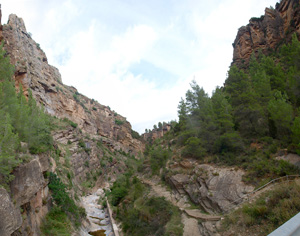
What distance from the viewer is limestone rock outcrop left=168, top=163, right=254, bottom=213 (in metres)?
13.3

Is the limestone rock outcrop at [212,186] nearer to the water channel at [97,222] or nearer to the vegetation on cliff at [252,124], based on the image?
the vegetation on cliff at [252,124]

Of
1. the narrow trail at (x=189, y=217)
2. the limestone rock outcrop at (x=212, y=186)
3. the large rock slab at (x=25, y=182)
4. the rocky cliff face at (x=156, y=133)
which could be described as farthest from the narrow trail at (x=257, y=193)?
the rocky cliff face at (x=156, y=133)

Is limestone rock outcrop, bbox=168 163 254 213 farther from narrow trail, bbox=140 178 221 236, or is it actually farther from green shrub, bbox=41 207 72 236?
green shrub, bbox=41 207 72 236

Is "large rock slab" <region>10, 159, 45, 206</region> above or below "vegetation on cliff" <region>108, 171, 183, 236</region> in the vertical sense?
above

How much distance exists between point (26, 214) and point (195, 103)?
20.5 metres

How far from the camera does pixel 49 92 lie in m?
45.3

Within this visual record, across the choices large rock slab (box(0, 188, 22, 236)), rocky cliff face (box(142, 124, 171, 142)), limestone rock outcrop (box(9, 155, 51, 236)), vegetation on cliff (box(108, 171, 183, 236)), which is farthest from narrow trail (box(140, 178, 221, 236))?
rocky cliff face (box(142, 124, 171, 142))

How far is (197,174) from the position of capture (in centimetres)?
1778

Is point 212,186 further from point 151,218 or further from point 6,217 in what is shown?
point 6,217

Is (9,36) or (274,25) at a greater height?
(9,36)

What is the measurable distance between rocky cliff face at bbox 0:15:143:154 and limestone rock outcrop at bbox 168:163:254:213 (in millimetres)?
18764

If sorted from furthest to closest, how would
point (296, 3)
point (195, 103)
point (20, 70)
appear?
point (296, 3), point (20, 70), point (195, 103)

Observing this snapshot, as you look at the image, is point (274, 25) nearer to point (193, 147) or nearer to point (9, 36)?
point (193, 147)

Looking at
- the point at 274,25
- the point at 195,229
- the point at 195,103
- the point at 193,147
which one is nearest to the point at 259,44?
the point at 274,25
